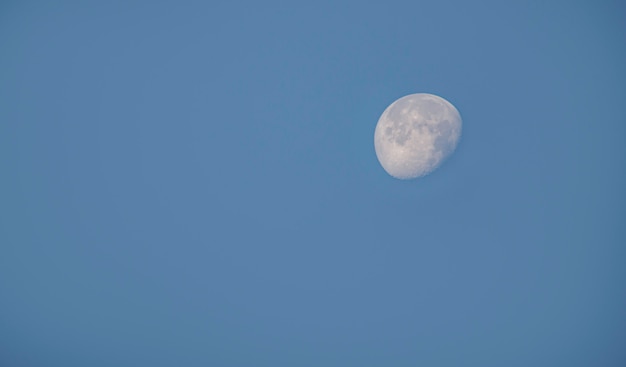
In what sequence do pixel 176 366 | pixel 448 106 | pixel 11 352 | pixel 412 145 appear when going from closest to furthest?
pixel 412 145 → pixel 448 106 → pixel 11 352 → pixel 176 366

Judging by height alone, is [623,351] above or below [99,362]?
above

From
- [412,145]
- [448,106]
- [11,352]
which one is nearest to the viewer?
[412,145]

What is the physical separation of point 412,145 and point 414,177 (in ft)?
2.04

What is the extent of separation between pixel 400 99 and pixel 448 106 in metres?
0.80

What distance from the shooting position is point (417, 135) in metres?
5.73

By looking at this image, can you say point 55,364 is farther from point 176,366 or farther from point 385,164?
point 385,164

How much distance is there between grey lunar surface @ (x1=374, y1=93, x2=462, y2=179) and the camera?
227 inches

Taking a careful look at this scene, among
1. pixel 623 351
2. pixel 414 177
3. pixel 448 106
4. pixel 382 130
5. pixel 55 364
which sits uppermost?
pixel 448 106

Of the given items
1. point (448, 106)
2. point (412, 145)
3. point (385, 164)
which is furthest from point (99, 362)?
point (448, 106)

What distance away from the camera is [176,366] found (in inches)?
285

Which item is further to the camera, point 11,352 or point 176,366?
point 176,366

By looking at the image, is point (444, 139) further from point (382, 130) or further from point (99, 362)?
point (99, 362)

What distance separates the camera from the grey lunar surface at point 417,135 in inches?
227

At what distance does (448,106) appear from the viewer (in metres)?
6.14
